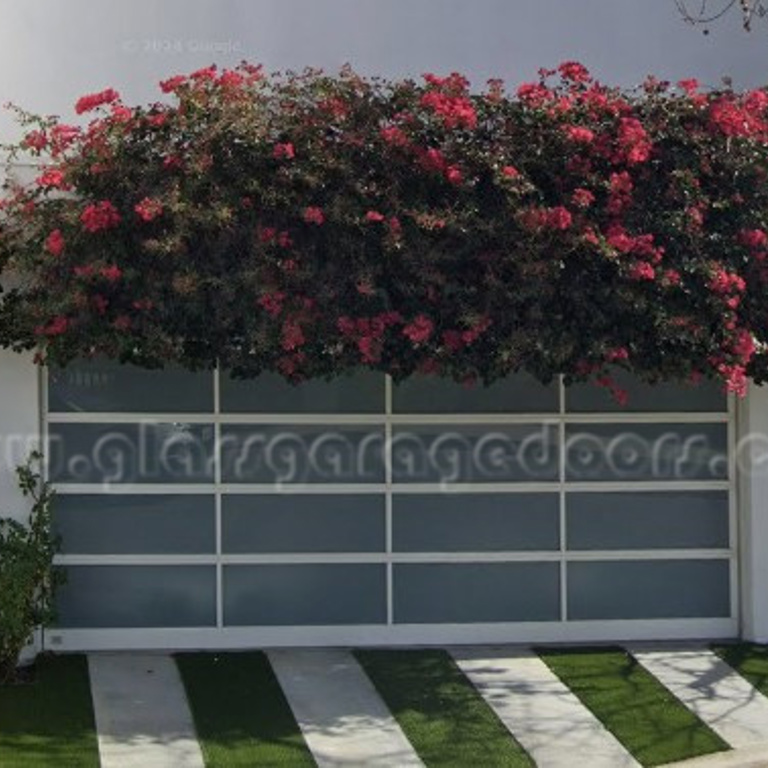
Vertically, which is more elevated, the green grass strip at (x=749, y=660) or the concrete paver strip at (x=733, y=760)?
the green grass strip at (x=749, y=660)

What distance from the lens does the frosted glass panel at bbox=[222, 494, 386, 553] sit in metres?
9.85

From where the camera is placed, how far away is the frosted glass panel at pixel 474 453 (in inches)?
394

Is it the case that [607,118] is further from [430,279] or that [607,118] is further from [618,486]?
[618,486]

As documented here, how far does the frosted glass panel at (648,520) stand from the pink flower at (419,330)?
226 cm

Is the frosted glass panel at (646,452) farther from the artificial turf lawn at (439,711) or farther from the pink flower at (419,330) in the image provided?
the pink flower at (419,330)

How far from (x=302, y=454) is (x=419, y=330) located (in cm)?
184

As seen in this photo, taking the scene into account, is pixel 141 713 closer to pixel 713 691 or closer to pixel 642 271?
pixel 713 691

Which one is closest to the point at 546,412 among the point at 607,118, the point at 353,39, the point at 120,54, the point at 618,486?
the point at 618,486

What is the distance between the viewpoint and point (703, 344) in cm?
877

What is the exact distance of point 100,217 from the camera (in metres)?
8.31

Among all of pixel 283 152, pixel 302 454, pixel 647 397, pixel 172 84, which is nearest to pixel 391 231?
pixel 283 152

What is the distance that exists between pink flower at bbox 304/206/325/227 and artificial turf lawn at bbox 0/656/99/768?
3.14 metres

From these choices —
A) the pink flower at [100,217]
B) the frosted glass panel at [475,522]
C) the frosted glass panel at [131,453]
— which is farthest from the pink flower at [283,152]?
the frosted glass panel at [475,522]

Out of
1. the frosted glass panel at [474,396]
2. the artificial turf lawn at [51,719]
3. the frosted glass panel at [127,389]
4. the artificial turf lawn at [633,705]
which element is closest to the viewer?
the artificial turf lawn at [51,719]
